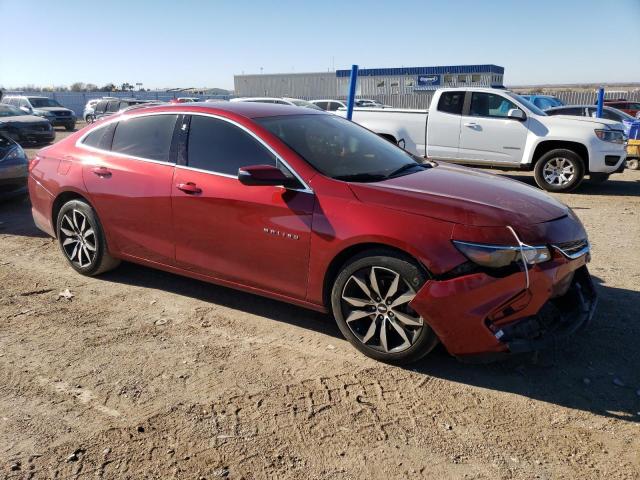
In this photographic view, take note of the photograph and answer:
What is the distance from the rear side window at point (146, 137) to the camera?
4.39m

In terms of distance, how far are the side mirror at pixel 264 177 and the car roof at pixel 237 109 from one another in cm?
74

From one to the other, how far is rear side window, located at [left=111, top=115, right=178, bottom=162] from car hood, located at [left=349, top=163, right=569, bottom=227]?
5.90ft

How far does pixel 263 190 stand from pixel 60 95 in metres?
44.7

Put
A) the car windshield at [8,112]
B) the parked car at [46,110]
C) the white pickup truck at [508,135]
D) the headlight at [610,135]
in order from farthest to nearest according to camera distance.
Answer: the parked car at [46,110] → the car windshield at [8,112] → the white pickup truck at [508,135] → the headlight at [610,135]

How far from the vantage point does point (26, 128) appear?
17.3 m

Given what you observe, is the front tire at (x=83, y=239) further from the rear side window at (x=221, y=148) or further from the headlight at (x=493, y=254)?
the headlight at (x=493, y=254)

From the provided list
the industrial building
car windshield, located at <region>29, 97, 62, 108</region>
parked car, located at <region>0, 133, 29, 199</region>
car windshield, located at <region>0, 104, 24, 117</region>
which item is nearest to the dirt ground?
parked car, located at <region>0, 133, 29, 199</region>

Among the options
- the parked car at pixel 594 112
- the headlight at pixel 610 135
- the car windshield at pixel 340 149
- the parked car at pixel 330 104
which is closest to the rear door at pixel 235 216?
the car windshield at pixel 340 149

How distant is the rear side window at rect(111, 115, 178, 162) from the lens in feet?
14.4

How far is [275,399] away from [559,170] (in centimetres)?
845

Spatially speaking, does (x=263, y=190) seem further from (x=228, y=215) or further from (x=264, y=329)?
(x=264, y=329)

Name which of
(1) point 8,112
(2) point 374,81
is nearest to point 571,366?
(1) point 8,112

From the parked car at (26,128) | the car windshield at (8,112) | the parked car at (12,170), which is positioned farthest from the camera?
the car windshield at (8,112)

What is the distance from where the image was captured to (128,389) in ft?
10.5
